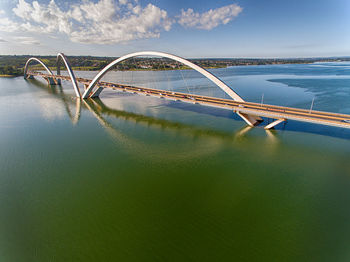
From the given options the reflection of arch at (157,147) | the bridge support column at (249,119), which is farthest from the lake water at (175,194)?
the bridge support column at (249,119)

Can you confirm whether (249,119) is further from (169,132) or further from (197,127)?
(169,132)

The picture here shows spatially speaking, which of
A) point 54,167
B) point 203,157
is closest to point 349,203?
point 203,157

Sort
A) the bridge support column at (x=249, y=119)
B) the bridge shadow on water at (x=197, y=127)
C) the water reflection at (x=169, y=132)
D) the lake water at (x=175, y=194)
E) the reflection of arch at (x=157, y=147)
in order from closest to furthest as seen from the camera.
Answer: the lake water at (x=175, y=194), the reflection of arch at (x=157, y=147), the water reflection at (x=169, y=132), the bridge shadow on water at (x=197, y=127), the bridge support column at (x=249, y=119)

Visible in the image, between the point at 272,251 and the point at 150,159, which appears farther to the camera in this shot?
the point at 150,159

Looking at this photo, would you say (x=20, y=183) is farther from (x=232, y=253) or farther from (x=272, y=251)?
(x=272, y=251)

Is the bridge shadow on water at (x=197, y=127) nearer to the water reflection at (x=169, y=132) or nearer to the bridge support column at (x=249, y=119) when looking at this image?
the water reflection at (x=169, y=132)

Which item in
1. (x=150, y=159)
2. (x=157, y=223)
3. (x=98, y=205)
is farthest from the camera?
(x=150, y=159)

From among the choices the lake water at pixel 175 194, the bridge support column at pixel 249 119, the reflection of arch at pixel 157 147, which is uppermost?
the bridge support column at pixel 249 119

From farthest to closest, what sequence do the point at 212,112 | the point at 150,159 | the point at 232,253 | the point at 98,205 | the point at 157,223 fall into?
the point at 212,112 → the point at 150,159 → the point at 98,205 → the point at 157,223 → the point at 232,253

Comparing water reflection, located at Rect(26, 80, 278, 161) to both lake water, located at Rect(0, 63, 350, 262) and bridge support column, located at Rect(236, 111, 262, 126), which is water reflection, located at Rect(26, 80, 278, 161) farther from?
bridge support column, located at Rect(236, 111, 262, 126)

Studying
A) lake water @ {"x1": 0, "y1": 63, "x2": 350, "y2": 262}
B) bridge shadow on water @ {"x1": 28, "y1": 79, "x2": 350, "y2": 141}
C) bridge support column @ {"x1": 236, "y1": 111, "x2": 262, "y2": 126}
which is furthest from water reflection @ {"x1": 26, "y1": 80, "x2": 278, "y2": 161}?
bridge support column @ {"x1": 236, "y1": 111, "x2": 262, "y2": 126}
